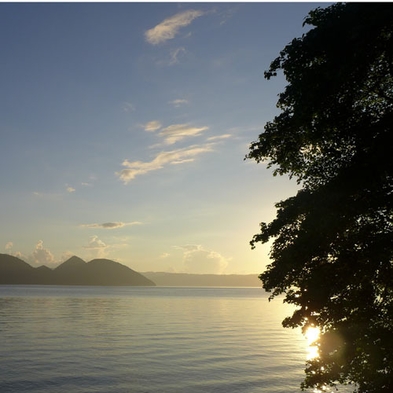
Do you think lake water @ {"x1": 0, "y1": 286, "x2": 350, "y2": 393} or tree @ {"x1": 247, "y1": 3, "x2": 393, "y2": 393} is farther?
lake water @ {"x1": 0, "y1": 286, "x2": 350, "y2": 393}

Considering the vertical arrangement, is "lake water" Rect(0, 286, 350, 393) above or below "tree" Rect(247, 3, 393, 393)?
below

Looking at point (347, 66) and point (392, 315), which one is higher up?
point (347, 66)

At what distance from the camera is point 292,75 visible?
20.6 m

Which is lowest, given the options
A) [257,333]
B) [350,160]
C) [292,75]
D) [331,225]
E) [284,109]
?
[257,333]

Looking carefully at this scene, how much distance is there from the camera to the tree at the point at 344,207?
17.6m

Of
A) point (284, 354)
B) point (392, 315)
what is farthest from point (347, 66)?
point (284, 354)

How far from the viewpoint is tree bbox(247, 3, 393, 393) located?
57.8 feet

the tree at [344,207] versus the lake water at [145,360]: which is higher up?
the tree at [344,207]

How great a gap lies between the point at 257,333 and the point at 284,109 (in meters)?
59.6

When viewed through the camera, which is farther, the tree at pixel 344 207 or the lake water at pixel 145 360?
the lake water at pixel 145 360

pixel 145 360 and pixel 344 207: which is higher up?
pixel 344 207

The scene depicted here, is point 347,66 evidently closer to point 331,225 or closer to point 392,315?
point 331,225

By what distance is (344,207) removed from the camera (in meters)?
17.7

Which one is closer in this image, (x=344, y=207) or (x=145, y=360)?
(x=344, y=207)
